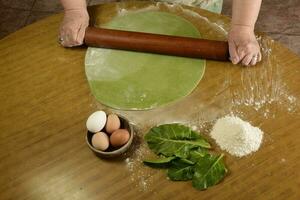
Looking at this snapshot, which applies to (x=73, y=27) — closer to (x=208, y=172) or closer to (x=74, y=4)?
(x=74, y=4)

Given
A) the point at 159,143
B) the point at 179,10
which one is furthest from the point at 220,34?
the point at 159,143

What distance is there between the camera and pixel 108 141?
3.01ft

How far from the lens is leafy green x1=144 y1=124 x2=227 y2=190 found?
0.87 metres

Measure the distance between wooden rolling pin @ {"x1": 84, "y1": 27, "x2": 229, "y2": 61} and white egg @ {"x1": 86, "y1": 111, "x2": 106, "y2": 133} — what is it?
0.29 meters

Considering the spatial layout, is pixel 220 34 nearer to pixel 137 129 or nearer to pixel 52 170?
pixel 137 129

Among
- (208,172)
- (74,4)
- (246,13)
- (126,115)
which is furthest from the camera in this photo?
(74,4)

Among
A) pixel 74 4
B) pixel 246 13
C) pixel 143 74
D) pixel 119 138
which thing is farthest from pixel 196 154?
pixel 74 4

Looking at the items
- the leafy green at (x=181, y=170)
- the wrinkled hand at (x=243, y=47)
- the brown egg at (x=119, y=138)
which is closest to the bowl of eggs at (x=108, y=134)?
the brown egg at (x=119, y=138)

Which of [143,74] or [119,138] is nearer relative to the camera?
[119,138]

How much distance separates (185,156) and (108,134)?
20 centimetres

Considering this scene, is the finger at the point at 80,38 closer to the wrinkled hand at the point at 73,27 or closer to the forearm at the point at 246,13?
the wrinkled hand at the point at 73,27

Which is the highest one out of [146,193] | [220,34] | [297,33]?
[220,34]

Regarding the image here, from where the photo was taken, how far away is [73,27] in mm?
1202

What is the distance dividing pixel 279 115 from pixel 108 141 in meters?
0.44
